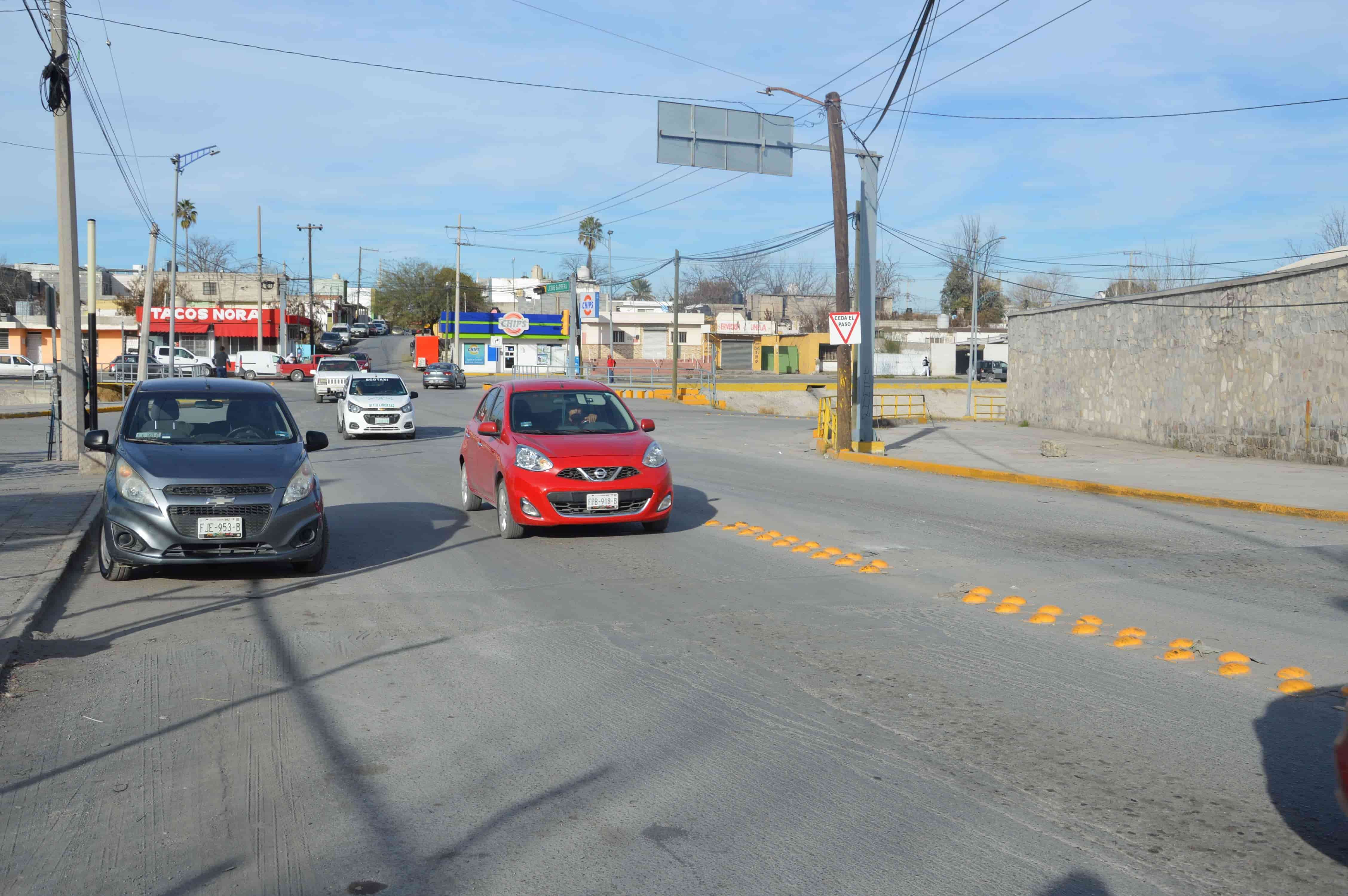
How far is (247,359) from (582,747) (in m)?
60.0

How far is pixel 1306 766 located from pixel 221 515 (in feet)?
24.5

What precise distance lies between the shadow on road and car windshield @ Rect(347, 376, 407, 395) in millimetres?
23313

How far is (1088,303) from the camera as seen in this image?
30062 millimetres

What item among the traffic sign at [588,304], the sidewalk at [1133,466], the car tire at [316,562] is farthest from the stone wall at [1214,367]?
the traffic sign at [588,304]

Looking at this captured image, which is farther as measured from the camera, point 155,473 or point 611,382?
point 611,382

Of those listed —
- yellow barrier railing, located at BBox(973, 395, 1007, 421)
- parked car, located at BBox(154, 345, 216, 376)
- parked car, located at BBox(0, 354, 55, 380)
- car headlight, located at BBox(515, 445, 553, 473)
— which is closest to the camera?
car headlight, located at BBox(515, 445, 553, 473)

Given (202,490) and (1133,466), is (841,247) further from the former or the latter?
(202,490)

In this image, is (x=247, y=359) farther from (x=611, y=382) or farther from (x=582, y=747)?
(x=582, y=747)

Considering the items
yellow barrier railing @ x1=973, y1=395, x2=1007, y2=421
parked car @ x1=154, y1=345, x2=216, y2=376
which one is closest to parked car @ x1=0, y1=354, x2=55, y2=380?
parked car @ x1=154, y1=345, x2=216, y2=376

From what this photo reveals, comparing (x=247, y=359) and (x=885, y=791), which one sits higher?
(x=247, y=359)

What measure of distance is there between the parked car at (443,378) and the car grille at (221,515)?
48455 millimetres

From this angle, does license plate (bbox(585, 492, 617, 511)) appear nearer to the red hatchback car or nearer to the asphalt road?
the red hatchback car

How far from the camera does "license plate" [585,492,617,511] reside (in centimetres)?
1102

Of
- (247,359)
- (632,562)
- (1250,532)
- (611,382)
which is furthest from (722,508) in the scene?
(247,359)
